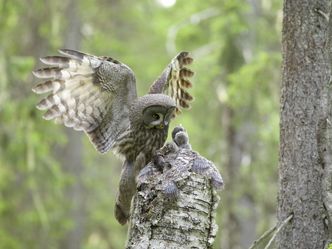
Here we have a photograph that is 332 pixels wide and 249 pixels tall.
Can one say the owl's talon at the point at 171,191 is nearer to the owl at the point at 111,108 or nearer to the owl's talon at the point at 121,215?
the owl at the point at 111,108

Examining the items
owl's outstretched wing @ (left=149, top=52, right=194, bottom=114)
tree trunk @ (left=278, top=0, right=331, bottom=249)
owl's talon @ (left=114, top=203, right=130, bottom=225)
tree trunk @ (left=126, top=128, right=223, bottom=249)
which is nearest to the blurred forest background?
owl's outstretched wing @ (left=149, top=52, right=194, bottom=114)

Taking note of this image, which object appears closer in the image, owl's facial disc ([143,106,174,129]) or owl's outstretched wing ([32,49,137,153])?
owl's facial disc ([143,106,174,129])

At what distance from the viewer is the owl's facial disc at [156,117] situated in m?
5.82

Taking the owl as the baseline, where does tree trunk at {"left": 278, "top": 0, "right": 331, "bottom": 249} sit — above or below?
Answer: below

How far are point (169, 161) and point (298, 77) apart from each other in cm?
90

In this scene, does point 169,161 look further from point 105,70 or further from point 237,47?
A: point 237,47

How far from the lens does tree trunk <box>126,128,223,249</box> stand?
3.84 meters

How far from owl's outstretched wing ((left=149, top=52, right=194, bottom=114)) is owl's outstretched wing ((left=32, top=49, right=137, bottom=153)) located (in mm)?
506

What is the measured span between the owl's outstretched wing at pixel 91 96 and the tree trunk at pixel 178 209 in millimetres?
1996

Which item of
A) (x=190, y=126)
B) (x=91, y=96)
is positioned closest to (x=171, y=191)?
(x=91, y=96)

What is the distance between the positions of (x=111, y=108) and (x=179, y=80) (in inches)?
36.7

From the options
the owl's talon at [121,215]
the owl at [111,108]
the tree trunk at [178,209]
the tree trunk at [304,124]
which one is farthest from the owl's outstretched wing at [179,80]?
the tree trunk at [178,209]

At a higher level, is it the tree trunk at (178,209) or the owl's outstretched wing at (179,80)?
the owl's outstretched wing at (179,80)

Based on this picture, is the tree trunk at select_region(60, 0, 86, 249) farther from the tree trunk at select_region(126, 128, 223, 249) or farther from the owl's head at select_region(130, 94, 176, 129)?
the tree trunk at select_region(126, 128, 223, 249)
